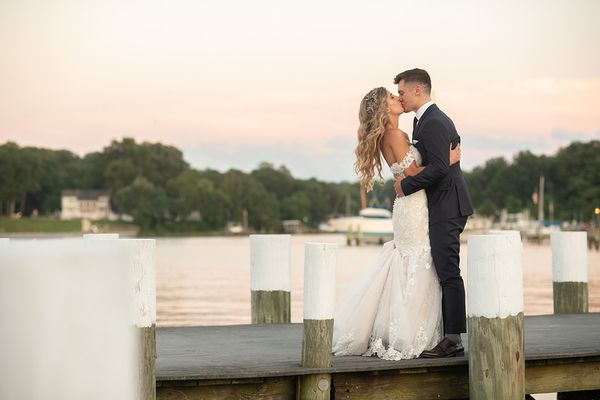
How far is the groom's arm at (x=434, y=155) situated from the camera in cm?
780

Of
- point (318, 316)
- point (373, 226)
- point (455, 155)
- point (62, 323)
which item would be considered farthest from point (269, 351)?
point (373, 226)

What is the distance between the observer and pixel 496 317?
7.11 meters

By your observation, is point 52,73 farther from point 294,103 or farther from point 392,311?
point 392,311

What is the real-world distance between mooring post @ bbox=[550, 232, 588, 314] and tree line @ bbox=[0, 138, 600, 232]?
462 ft

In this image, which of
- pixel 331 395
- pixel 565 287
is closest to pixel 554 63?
pixel 565 287

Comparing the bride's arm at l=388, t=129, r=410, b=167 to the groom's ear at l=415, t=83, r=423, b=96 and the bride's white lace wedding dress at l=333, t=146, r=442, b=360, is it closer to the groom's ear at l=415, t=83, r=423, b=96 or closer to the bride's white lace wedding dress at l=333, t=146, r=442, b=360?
the bride's white lace wedding dress at l=333, t=146, r=442, b=360

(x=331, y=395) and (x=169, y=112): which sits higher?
(x=169, y=112)

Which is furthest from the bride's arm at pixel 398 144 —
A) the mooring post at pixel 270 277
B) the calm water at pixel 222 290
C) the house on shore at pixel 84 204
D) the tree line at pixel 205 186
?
the house on shore at pixel 84 204

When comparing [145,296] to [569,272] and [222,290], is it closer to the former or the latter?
[569,272]

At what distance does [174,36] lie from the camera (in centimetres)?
9238

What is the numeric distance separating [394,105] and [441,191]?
75 centimetres

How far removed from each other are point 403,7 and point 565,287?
85047mm

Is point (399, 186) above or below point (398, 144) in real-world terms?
below

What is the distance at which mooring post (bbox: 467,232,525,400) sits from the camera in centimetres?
708
